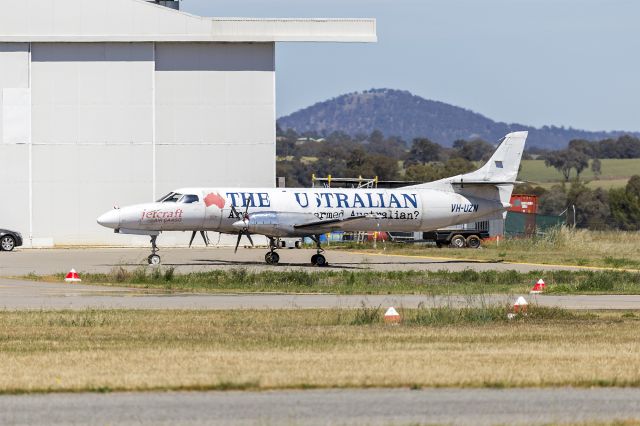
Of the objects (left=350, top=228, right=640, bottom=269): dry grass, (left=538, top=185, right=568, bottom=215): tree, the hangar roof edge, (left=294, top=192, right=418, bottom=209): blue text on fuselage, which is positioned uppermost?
the hangar roof edge

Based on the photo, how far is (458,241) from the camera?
Result: 6550cm

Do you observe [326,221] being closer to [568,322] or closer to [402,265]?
[402,265]

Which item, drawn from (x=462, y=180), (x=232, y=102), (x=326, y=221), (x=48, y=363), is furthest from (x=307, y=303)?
(x=232, y=102)

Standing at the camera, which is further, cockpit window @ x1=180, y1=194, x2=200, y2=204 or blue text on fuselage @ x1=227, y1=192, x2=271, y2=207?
blue text on fuselage @ x1=227, y1=192, x2=271, y2=207

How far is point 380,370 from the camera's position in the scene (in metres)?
16.2

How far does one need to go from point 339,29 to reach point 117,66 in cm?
1129

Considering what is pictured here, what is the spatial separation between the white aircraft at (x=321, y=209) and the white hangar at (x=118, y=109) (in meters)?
11.4

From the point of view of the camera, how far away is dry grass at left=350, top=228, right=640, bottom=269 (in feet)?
166

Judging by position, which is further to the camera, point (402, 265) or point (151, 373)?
point (402, 265)

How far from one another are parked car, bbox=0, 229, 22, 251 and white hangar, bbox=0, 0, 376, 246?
2.42 metres

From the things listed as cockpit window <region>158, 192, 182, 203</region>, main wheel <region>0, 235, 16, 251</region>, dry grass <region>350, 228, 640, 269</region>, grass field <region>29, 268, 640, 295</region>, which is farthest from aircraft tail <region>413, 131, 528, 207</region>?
main wheel <region>0, 235, 16, 251</region>

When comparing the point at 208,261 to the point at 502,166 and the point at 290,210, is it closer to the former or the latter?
the point at 290,210

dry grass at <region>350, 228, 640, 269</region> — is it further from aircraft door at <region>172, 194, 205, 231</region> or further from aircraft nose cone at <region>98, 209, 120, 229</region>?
aircraft nose cone at <region>98, 209, 120, 229</region>

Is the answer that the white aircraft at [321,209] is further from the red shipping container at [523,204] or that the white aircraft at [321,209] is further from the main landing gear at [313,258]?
the red shipping container at [523,204]
